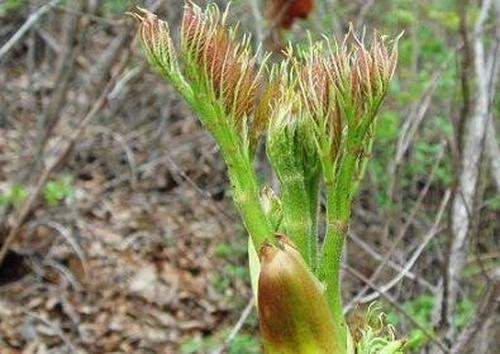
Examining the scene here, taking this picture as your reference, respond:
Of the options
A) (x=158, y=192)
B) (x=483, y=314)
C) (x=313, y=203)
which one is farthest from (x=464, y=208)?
(x=158, y=192)

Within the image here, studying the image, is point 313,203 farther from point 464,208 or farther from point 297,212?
point 464,208

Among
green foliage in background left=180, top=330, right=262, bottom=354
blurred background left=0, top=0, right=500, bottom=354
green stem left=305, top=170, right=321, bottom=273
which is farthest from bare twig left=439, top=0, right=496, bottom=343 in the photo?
green stem left=305, top=170, right=321, bottom=273

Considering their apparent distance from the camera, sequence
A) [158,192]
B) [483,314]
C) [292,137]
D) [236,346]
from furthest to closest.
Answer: [158,192] → [236,346] → [483,314] → [292,137]

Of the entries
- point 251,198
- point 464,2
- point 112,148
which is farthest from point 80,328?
point 251,198

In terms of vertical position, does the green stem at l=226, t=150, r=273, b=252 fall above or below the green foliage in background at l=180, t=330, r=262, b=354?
above

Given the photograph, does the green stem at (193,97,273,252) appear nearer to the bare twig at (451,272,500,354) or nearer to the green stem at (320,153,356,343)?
the green stem at (320,153,356,343)

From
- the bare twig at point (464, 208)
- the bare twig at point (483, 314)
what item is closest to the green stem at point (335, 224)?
the bare twig at point (483, 314)

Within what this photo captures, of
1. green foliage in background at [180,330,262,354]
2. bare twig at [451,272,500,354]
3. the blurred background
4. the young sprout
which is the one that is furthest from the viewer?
the blurred background

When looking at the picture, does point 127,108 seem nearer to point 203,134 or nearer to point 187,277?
point 203,134
